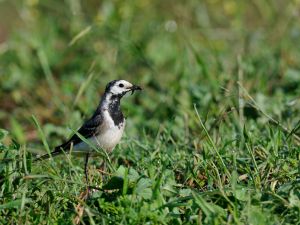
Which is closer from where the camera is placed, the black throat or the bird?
the bird

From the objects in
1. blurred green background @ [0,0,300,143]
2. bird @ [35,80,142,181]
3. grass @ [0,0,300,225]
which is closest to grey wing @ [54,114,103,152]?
bird @ [35,80,142,181]

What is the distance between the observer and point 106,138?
17.9 feet

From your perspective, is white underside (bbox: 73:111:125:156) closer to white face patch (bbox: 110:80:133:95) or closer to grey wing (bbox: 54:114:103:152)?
grey wing (bbox: 54:114:103:152)

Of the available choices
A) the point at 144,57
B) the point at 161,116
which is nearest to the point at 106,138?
the point at 161,116

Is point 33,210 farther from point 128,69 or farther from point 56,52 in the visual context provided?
point 56,52

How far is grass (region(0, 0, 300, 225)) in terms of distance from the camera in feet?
13.4

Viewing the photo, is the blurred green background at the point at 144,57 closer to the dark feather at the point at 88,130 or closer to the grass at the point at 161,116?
the grass at the point at 161,116

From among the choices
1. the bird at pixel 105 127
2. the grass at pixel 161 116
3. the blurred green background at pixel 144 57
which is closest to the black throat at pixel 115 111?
the bird at pixel 105 127

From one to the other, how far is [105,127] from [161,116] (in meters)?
1.40

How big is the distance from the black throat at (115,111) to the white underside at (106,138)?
0.03 metres

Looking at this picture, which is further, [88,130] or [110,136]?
[88,130]

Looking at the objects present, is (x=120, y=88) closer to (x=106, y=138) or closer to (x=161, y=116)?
(x=106, y=138)

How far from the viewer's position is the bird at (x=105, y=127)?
213 inches

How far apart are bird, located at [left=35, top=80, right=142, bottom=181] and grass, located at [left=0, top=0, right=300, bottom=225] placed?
107 millimetres
